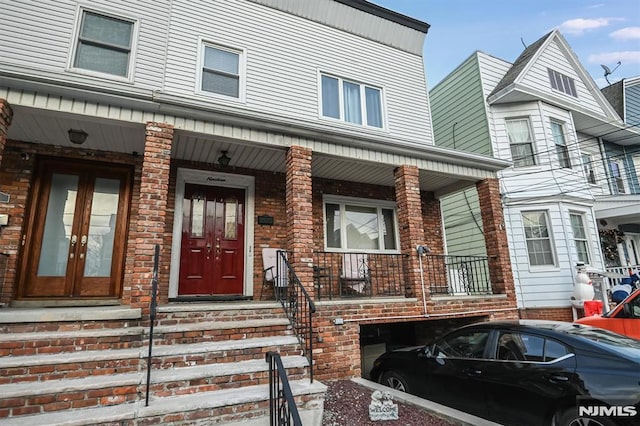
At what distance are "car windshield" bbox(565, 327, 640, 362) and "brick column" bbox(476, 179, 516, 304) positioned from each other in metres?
3.69

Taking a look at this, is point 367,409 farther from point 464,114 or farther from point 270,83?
point 464,114

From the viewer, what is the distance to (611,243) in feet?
37.3

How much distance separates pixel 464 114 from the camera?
36.1 feet

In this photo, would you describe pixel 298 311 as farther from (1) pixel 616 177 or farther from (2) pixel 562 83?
(1) pixel 616 177

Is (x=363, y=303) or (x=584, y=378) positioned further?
(x=363, y=303)

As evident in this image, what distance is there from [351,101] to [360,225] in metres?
3.12

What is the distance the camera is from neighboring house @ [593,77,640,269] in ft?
35.1

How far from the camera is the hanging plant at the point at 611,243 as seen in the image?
11.2 metres

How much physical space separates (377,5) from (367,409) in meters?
9.40

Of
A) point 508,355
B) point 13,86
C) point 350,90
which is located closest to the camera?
point 508,355

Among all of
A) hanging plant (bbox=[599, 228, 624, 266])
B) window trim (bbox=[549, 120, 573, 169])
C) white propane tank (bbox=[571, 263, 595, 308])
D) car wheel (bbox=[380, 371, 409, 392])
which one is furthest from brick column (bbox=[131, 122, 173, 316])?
hanging plant (bbox=[599, 228, 624, 266])

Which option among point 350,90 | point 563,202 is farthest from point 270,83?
point 563,202

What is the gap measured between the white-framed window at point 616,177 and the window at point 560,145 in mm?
3613

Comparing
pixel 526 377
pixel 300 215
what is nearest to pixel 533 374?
pixel 526 377
